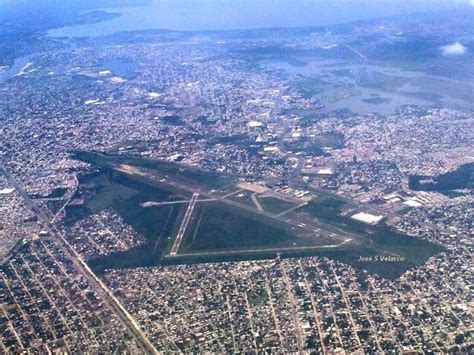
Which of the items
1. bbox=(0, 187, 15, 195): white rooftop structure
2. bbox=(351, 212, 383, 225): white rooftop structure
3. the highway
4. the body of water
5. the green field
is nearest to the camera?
the highway

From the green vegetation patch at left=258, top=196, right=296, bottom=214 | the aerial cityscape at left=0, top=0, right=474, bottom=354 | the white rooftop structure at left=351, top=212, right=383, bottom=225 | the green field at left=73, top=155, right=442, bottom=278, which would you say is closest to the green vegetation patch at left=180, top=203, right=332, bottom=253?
the green field at left=73, top=155, right=442, bottom=278

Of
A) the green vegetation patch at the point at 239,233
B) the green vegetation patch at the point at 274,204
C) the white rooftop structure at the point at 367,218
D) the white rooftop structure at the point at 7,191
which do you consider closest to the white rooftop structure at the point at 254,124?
the green vegetation patch at the point at 274,204

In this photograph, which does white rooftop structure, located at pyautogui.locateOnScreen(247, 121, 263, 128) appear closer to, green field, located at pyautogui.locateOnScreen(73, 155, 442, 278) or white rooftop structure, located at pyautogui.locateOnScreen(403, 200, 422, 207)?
green field, located at pyautogui.locateOnScreen(73, 155, 442, 278)

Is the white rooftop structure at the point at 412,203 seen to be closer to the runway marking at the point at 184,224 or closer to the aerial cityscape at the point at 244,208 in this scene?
the aerial cityscape at the point at 244,208

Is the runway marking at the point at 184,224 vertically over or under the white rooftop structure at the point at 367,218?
under

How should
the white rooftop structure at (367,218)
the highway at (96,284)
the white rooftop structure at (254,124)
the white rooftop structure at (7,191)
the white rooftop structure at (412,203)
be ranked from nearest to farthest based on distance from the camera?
1. the highway at (96,284)
2. the white rooftop structure at (367,218)
3. the white rooftop structure at (412,203)
4. the white rooftop structure at (7,191)
5. the white rooftop structure at (254,124)

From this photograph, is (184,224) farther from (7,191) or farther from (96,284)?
(7,191)

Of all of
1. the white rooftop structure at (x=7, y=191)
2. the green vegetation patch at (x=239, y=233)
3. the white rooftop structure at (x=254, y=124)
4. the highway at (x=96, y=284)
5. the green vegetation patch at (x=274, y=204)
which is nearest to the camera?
the highway at (x=96, y=284)

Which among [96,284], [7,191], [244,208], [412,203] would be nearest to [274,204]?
[244,208]

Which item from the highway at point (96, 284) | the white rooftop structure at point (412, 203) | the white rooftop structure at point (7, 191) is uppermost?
the white rooftop structure at point (412, 203)

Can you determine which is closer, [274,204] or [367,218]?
[367,218]
